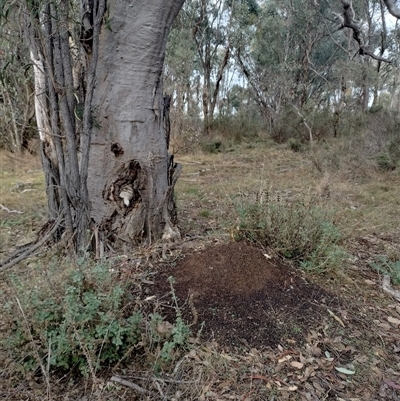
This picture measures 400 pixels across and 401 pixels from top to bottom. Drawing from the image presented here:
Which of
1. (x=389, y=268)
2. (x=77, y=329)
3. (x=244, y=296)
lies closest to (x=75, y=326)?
(x=77, y=329)

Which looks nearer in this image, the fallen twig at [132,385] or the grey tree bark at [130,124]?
the fallen twig at [132,385]

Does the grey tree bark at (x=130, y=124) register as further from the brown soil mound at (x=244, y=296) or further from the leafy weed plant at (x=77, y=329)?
the leafy weed plant at (x=77, y=329)

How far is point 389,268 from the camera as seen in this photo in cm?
300

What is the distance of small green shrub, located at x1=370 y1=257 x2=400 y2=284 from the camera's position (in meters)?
2.83

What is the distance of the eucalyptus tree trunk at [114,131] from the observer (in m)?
2.60

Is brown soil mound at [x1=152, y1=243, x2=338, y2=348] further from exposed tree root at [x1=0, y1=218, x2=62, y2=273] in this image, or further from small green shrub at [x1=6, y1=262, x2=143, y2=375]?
exposed tree root at [x1=0, y1=218, x2=62, y2=273]

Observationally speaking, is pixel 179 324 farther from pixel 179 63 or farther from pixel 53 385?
pixel 179 63

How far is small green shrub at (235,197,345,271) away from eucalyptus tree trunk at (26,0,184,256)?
0.68 metres

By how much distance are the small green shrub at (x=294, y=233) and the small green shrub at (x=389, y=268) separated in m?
0.51

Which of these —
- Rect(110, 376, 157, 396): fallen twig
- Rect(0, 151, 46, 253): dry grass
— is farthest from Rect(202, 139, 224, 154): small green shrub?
Rect(110, 376, 157, 396): fallen twig

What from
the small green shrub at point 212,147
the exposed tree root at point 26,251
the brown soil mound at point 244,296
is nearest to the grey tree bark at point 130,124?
the exposed tree root at point 26,251

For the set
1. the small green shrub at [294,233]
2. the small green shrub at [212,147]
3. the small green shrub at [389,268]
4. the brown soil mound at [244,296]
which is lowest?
the small green shrub at [389,268]

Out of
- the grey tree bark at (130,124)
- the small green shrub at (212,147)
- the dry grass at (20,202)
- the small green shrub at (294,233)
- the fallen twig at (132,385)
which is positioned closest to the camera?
the fallen twig at (132,385)

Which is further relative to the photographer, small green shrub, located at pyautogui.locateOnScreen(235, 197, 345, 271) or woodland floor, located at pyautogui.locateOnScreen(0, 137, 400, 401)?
small green shrub, located at pyautogui.locateOnScreen(235, 197, 345, 271)
